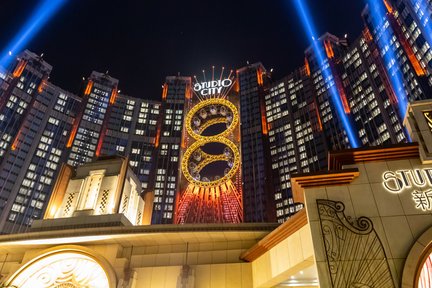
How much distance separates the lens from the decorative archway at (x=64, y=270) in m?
15.6

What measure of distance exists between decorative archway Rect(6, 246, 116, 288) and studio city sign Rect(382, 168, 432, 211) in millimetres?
12555

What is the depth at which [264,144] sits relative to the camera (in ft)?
289

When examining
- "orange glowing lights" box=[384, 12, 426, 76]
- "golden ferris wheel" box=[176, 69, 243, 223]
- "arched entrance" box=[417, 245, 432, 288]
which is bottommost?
"arched entrance" box=[417, 245, 432, 288]

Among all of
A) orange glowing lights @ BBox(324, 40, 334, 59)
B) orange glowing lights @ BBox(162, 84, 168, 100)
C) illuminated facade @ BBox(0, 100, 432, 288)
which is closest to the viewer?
illuminated facade @ BBox(0, 100, 432, 288)

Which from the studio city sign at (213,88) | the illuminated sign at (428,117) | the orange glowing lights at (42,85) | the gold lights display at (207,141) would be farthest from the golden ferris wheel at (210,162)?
the orange glowing lights at (42,85)

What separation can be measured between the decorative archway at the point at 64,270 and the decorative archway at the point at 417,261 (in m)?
12.2

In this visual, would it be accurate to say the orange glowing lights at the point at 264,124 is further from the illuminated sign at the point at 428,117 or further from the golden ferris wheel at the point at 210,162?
the illuminated sign at the point at 428,117

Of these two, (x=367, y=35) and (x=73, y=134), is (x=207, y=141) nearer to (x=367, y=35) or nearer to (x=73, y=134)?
(x=73, y=134)

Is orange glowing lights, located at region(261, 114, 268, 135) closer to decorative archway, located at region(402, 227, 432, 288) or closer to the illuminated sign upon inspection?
the illuminated sign

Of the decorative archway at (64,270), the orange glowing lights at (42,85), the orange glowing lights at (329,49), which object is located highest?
the orange glowing lights at (329,49)

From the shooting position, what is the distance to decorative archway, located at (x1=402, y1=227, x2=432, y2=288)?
29.4 feet

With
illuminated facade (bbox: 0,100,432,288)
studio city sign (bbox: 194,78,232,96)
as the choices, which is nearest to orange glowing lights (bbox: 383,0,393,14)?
studio city sign (bbox: 194,78,232,96)

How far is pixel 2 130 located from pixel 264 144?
6732 cm

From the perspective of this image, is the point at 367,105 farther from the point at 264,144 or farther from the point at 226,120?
the point at 226,120
